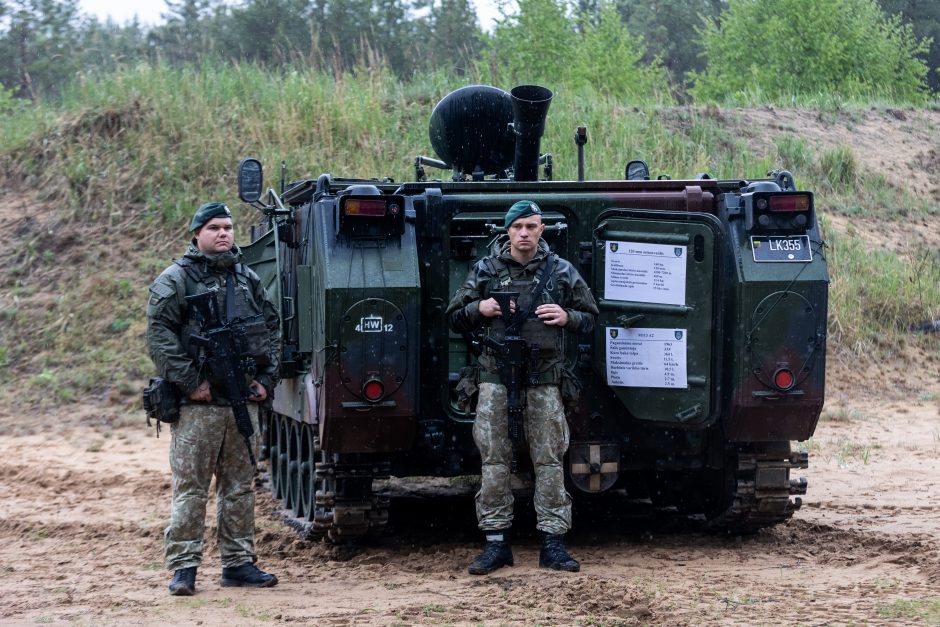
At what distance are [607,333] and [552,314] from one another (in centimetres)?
68

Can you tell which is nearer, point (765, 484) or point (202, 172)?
point (765, 484)

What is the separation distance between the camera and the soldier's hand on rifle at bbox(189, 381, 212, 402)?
593 centimetres

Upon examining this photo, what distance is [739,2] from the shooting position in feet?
92.3

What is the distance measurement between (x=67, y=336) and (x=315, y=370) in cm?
1007

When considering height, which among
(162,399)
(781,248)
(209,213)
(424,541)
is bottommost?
(424,541)

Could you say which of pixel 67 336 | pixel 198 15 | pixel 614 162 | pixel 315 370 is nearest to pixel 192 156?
pixel 67 336

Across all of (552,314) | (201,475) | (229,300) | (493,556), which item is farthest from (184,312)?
(493,556)

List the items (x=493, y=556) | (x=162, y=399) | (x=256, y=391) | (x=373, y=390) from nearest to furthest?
1. (x=162, y=399)
2. (x=256, y=391)
3. (x=493, y=556)
4. (x=373, y=390)

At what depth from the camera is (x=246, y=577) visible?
6.14 metres

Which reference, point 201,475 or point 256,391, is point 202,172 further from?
point 201,475

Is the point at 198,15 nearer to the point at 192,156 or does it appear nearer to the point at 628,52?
the point at 628,52

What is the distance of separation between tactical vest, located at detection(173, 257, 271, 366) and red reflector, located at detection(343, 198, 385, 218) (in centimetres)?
62

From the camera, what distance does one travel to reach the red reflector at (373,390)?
6.32m

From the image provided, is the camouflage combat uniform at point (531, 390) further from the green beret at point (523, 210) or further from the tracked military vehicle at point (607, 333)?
the tracked military vehicle at point (607, 333)
